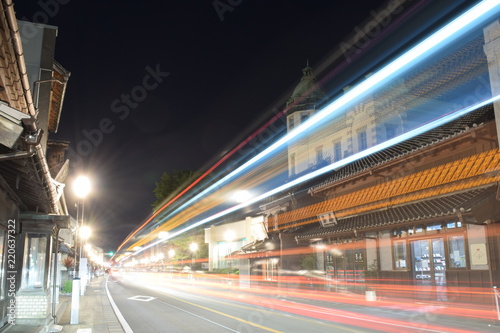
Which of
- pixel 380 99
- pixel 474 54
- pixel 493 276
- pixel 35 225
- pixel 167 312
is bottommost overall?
pixel 167 312

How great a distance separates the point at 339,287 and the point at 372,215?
5970mm

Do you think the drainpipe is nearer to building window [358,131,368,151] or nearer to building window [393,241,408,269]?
building window [393,241,408,269]

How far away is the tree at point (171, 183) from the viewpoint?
6644 cm

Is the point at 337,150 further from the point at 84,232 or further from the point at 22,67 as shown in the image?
the point at 22,67

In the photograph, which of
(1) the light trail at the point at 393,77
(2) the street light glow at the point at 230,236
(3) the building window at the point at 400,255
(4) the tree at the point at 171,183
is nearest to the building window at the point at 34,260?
(1) the light trail at the point at 393,77

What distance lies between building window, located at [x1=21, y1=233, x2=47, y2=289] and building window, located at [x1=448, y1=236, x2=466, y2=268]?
16.7 m

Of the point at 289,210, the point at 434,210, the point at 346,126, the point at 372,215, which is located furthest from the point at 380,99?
the point at 434,210

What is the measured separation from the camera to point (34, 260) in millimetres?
15305

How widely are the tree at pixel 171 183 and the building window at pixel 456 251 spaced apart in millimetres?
48928

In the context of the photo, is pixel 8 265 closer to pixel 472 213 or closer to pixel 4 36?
pixel 4 36

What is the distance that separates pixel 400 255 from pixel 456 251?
390cm

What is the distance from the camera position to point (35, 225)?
14688 mm

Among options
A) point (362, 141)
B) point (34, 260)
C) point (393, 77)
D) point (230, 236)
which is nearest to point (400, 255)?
point (362, 141)

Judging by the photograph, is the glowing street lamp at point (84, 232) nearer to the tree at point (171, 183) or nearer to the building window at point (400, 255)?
the building window at point (400, 255)
